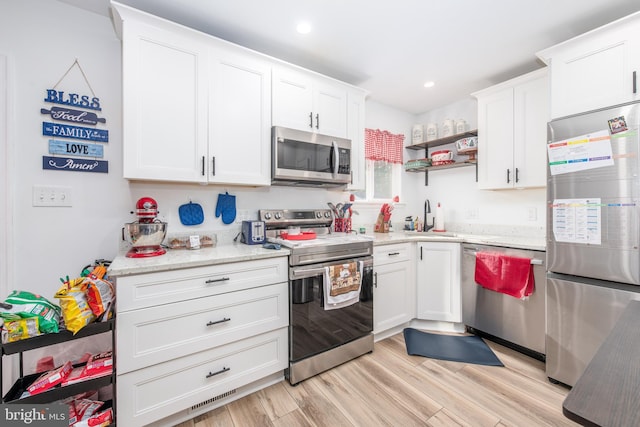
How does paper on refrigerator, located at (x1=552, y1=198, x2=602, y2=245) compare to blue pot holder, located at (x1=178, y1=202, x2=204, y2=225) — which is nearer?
paper on refrigerator, located at (x1=552, y1=198, x2=602, y2=245)

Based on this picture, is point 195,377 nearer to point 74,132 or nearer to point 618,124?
point 74,132

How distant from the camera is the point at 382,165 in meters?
3.35

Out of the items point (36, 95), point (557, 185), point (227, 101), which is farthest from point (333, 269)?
point (36, 95)

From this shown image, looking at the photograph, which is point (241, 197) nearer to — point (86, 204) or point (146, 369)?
point (86, 204)

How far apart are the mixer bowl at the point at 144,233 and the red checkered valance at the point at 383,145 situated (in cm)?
222

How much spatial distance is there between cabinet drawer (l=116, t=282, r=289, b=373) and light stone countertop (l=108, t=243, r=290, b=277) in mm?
205

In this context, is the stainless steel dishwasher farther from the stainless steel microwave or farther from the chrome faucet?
the stainless steel microwave

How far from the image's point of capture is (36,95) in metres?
1.63

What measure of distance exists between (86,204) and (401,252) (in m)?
2.46

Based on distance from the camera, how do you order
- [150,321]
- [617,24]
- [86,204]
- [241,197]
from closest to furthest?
[150,321]
[617,24]
[86,204]
[241,197]

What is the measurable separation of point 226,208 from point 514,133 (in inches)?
105

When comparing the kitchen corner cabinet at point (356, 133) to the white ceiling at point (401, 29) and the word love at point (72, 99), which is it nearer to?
the white ceiling at point (401, 29)

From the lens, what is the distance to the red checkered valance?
3.11m

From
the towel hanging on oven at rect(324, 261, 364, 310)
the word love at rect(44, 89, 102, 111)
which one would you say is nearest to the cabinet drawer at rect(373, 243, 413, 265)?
the towel hanging on oven at rect(324, 261, 364, 310)
